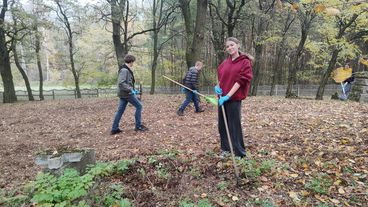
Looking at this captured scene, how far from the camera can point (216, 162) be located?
406 centimetres

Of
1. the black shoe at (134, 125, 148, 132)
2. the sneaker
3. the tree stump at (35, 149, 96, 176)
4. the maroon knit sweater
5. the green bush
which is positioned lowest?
the black shoe at (134, 125, 148, 132)

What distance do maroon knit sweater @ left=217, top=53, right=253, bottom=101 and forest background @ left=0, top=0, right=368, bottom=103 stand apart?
3.56 ft

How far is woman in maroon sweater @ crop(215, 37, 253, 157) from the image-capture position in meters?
3.79

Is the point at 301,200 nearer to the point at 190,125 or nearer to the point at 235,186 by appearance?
the point at 235,186

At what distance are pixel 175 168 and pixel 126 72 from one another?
293cm

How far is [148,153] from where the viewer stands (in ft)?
16.1

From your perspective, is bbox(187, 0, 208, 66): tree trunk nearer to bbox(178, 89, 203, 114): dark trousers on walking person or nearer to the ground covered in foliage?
bbox(178, 89, 203, 114): dark trousers on walking person

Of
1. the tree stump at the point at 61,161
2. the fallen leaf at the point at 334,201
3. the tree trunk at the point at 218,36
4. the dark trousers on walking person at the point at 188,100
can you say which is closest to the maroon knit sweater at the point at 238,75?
the fallen leaf at the point at 334,201

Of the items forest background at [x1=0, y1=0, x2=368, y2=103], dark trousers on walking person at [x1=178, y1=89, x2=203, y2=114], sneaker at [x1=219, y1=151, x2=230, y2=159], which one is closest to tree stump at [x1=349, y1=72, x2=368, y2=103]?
forest background at [x1=0, y1=0, x2=368, y2=103]

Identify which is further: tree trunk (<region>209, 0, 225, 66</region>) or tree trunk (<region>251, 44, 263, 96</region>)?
tree trunk (<region>209, 0, 225, 66</region>)

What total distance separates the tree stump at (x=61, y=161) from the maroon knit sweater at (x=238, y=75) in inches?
84.3

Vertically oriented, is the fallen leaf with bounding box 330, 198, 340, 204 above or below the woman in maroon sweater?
below

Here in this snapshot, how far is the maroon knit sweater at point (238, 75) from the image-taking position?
12.4 feet

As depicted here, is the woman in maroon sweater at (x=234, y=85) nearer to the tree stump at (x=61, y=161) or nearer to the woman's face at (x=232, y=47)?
the woman's face at (x=232, y=47)
